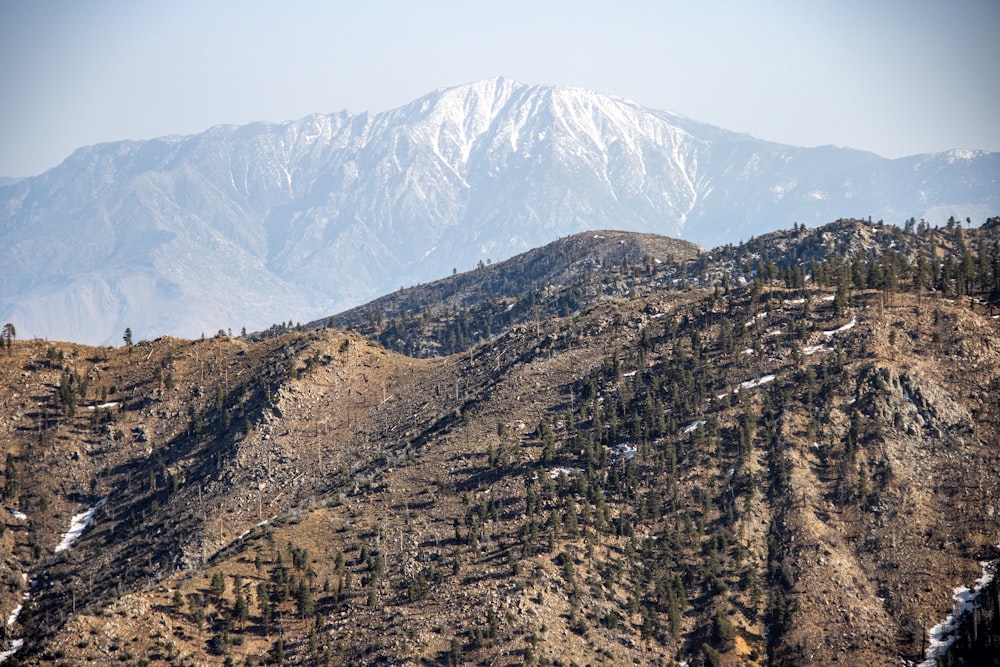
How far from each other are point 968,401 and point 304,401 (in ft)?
384

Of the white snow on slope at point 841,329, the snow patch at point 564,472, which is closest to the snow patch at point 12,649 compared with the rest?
the snow patch at point 564,472

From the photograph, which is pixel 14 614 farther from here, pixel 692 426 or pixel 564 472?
pixel 692 426

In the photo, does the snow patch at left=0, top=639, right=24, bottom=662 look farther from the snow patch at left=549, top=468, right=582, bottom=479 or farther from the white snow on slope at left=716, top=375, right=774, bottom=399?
the white snow on slope at left=716, top=375, right=774, bottom=399

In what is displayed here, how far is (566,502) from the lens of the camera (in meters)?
151

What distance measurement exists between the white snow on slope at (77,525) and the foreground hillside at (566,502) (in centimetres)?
117

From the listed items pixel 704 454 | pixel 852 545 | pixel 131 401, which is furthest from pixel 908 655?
pixel 131 401

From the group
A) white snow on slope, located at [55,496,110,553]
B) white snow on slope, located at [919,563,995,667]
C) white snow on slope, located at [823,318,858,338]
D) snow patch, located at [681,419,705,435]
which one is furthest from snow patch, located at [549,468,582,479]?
white snow on slope, located at [55,496,110,553]

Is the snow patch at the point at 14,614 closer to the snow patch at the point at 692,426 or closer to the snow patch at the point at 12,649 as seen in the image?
the snow patch at the point at 12,649

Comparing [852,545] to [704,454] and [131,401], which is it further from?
[131,401]

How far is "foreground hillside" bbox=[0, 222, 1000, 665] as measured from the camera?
130 metres

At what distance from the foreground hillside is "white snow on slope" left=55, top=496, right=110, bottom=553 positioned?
1165 millimetres

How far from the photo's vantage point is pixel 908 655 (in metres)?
124

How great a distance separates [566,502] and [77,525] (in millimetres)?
85518

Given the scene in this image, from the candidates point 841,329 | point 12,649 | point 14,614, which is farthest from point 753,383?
point 14,614
